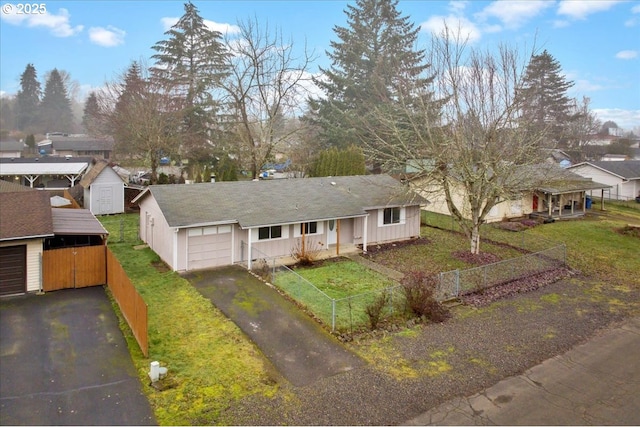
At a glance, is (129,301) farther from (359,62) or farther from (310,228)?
(359,62)

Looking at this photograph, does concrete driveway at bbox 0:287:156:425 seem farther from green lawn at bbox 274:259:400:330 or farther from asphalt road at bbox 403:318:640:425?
asphalt road at bbox 403:318:640:425

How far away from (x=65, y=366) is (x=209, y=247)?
887 cm

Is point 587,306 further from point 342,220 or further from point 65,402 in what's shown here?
point 65,402

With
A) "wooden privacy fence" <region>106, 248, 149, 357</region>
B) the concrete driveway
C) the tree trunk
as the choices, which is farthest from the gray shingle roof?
the concrete driveway

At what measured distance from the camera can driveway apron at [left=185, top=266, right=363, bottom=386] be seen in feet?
36.2

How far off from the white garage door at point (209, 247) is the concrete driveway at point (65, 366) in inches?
173

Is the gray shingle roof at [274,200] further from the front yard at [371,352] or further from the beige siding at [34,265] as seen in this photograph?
the beige siding at [34,265]

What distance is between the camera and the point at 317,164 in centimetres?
3894

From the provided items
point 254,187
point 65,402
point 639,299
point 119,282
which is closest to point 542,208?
point 639,299

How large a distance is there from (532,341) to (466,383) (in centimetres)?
356

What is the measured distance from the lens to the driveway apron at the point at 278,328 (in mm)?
11039

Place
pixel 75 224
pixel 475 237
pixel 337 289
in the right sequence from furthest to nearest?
pixel 475 237, pixel 75 224, pixel 337 289

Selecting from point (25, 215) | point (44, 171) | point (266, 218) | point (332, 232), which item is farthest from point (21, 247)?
point (44, 171)

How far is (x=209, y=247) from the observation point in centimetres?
1914
